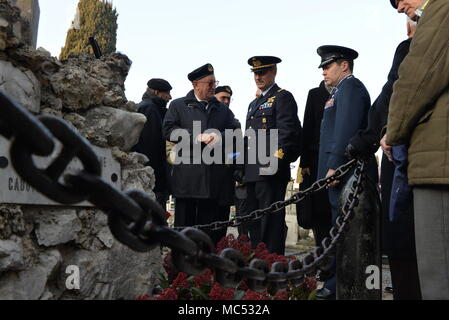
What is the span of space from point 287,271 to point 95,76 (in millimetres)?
2224

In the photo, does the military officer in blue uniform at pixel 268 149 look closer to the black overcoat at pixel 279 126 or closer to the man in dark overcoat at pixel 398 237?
the black overcoat at pixel 279 126

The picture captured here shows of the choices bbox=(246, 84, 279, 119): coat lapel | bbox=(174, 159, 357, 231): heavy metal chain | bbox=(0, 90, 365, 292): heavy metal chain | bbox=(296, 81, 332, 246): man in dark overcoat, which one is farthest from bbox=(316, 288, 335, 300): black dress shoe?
bbox=(0, 90, 365, 292): heavy metal chain

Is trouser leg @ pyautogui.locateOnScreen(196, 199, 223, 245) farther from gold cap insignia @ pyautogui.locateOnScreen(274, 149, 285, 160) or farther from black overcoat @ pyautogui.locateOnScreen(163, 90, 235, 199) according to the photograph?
gold cap insignia @ pyautogui.locateOnScreen(274, 149, 285, 160)

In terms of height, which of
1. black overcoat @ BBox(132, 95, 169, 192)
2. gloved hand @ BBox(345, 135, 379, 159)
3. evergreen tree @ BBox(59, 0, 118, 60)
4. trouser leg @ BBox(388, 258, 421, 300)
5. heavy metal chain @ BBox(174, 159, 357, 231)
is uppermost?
evergreen tree @ BBox(59, 0, 118, 60)

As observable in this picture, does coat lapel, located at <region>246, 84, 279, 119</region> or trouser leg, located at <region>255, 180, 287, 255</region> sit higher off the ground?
coat lapel, located at <region>246, 84, 279, 119</region>

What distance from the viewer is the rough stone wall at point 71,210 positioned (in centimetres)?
278

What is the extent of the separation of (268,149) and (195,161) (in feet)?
2.60

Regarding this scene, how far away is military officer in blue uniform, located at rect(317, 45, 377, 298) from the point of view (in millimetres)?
4102

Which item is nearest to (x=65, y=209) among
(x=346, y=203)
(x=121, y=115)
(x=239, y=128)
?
(x=121, y=115)

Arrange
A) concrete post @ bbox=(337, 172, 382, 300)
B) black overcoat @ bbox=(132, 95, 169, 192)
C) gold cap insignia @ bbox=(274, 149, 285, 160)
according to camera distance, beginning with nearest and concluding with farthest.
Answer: concrete post @ bbox=(337, 172, 382, 300), gold cap insignia @ bbox=(274, 149, 285, 160), black overcoat @ bbox=(132, 95, 169, 192)

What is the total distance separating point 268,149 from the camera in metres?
4.93

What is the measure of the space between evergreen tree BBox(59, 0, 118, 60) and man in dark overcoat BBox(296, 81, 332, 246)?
20329 mm

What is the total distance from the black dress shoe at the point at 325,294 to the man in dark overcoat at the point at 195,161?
1.61 meters

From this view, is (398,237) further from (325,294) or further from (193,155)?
(193,155)
